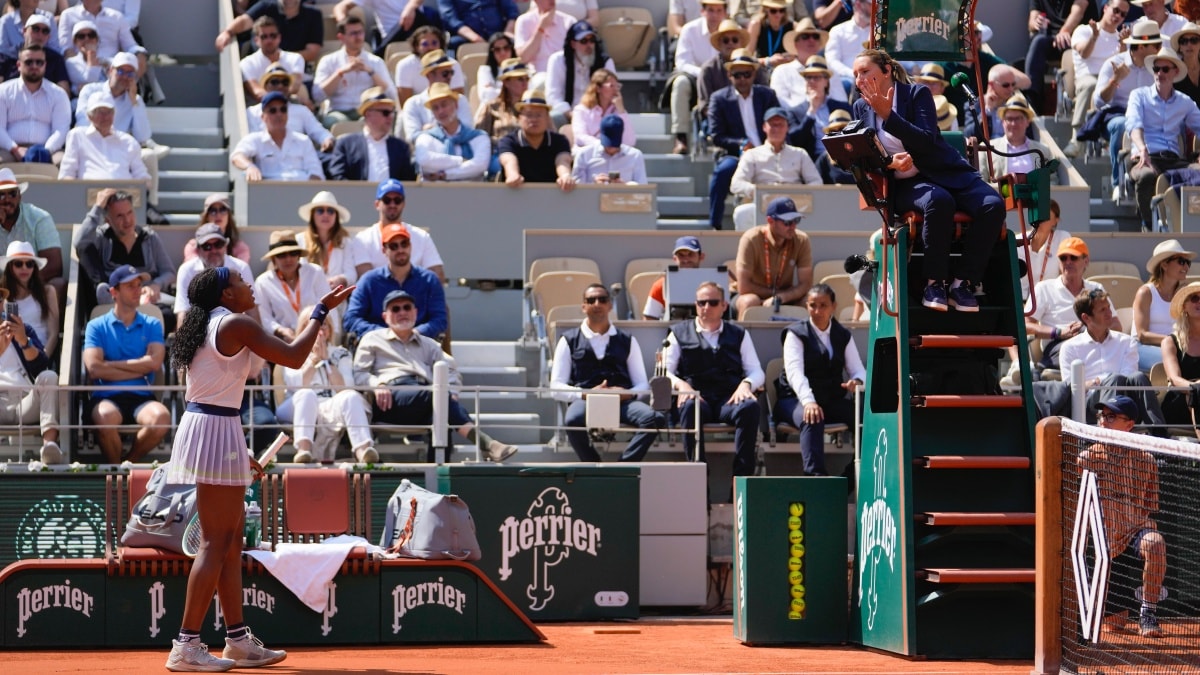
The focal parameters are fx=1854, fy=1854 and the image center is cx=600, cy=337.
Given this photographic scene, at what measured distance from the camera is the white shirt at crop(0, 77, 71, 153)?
16641mm

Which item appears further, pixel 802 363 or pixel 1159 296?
pixel 1159 296

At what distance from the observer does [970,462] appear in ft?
→ 31.6

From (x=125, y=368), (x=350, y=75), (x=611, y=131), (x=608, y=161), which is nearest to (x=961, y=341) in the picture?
(x=125, y=368)

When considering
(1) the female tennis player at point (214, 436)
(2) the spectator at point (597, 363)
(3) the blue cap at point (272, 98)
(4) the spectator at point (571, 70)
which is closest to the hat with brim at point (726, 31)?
(4) the spectator at point (571, 70)

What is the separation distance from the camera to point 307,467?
38.0ft

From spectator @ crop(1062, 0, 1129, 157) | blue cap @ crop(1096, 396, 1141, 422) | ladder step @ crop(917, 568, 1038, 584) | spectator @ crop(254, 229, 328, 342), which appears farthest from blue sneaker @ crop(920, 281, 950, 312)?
spectator @ crop(1062, 0, 1129, 157)

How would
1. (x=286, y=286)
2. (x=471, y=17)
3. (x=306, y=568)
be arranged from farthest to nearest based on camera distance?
(x=471, y=17)
(x=286, y=286)
(x=306, y=568)

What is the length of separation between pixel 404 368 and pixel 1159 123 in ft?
27.8

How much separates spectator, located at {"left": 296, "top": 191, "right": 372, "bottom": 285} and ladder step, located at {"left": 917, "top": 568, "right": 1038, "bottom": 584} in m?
6.60

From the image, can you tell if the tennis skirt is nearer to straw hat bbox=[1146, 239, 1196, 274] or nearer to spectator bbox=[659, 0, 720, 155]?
straw hat bbox=[1146, 239, 1196, 274]

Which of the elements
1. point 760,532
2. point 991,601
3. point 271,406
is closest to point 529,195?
point 271,406

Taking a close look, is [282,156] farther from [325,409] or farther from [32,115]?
[325,409]

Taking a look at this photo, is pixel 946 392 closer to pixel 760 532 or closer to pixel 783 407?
pixel 760 532

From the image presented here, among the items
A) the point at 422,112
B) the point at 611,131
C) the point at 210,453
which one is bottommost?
the point at 210,453
